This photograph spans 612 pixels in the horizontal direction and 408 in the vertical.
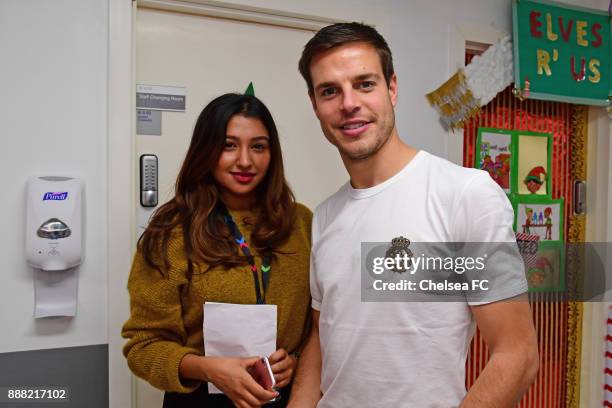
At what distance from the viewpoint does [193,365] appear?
1.10 m

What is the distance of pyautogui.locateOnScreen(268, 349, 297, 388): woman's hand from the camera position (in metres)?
1.16

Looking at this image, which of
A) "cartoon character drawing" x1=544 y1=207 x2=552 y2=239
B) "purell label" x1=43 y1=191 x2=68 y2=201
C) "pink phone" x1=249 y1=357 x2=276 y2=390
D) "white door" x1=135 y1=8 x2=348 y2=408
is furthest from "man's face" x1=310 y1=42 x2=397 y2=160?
"cartoon character drawing" x1=544 y1=207 x2=552 y2=239

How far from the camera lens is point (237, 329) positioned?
1.15m

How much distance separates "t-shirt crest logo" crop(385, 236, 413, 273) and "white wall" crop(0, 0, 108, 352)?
1.04 m

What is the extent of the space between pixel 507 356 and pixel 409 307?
Answer: 0.20 meters

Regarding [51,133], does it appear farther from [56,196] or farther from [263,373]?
[263,373]

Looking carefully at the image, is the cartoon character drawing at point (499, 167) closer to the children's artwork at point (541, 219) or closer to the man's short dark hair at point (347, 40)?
the children's artwork at point (541, 219)

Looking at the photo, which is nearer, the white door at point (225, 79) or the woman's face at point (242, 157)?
the woman's face at point (242, 157)

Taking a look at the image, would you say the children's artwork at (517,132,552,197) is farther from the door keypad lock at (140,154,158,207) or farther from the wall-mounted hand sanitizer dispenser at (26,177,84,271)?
the wall-mounted hand sanitizer dispenser at (26,177,84,271)

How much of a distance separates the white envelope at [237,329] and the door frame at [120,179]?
23.0 inches

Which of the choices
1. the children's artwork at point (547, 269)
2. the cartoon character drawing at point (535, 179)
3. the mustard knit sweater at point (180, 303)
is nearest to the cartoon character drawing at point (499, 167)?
the cartoon character drawing at point (535, 179)

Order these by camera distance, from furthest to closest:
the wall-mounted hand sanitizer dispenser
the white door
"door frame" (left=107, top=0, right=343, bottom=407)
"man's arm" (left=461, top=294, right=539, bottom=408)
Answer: the white door → "door frame" (left=107, top=0, right=343, bottom=407) → the wall-mounted hand sanitizer dispenser → "man's arm" (left=461, top=294, right=539, bottom=408)

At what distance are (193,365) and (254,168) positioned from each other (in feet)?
1.66

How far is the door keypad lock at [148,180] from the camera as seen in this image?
65.5 inches
